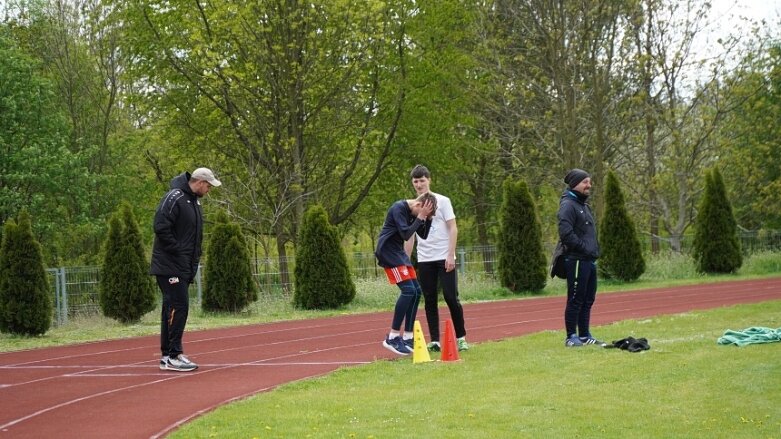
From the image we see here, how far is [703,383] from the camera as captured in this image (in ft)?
30.6

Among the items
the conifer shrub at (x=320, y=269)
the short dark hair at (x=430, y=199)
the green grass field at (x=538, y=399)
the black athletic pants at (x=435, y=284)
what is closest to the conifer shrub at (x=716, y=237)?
the conifer shrub at (x=320, y=269)

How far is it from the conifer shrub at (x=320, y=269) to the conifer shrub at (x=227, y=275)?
1.16m

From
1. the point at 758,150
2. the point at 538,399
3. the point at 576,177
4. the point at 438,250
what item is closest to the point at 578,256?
the point at 576,177

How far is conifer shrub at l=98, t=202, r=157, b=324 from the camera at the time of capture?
21.8m

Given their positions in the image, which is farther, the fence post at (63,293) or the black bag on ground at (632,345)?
the fence post at (63,293)

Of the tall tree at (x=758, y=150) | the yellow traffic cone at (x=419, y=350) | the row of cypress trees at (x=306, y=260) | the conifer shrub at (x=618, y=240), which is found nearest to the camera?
the yellow traffic cone at (x=419, y=350)

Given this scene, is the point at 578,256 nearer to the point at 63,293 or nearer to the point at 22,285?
the point at 22,285

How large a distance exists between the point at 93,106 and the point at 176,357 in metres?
38.3

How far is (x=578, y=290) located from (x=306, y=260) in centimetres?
1227

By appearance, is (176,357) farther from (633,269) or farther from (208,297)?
(633,269)

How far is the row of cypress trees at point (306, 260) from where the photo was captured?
19.2m

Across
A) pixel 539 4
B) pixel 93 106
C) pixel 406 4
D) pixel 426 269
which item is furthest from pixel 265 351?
pixel 93 106

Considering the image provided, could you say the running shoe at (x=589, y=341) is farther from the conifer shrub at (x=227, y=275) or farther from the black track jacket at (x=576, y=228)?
the conifer shrub at (x=227, y=275)

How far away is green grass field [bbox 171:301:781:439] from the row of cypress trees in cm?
979
